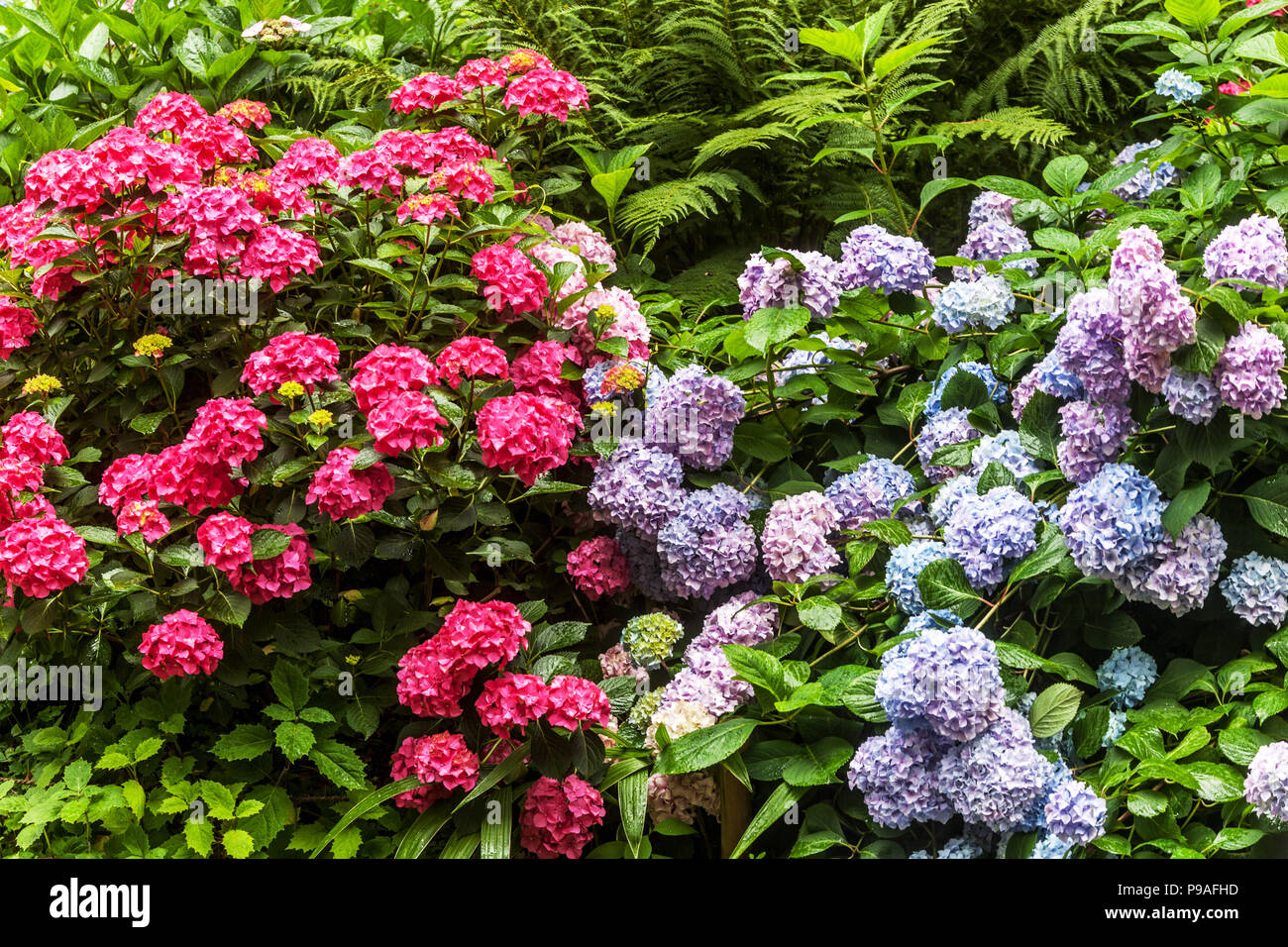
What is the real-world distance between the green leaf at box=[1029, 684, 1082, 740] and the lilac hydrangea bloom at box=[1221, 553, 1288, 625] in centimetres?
34

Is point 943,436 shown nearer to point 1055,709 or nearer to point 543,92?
point 1055,709

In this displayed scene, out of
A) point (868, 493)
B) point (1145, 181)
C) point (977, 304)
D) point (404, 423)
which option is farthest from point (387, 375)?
point (1145, 181)

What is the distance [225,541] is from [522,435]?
2.04ft

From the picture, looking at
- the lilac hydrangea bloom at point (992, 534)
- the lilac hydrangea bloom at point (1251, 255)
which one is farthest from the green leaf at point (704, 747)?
the lilac hydrangea bloom at point (1251, 255)

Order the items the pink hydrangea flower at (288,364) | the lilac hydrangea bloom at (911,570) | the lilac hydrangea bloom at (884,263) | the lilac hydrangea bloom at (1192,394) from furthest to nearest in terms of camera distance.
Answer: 1. the lilac hydrangea bloom at (884,263)
2. the pink hydrangea flower at (288,364)
3. the lilac hydrangea bloom at (911,570)
4. the lilac hydrangea bloom at (1192,394)

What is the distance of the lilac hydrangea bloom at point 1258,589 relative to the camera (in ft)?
6.79

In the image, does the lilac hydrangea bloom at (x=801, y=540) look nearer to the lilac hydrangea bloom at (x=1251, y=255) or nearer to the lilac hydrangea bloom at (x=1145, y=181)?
the lilac hydrangea bloom at (x=1251, y=255)

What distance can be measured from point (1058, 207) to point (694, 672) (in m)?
1.43

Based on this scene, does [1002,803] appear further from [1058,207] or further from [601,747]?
[1058,207]

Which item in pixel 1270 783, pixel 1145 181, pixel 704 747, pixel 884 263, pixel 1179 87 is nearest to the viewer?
pixel 1270 783

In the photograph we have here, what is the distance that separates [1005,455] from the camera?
7.89 ft

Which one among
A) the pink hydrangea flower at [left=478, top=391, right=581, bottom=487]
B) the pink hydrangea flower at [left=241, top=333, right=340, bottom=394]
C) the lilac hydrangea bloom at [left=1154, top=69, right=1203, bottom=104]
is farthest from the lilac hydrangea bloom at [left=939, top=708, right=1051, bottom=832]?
the lilac hydrangea bloom at [left=1154, top=69, right=1203, bottom=104]

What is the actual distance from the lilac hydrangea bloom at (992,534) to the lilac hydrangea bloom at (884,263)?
0.68m

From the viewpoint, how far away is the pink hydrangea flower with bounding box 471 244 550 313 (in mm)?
2730
